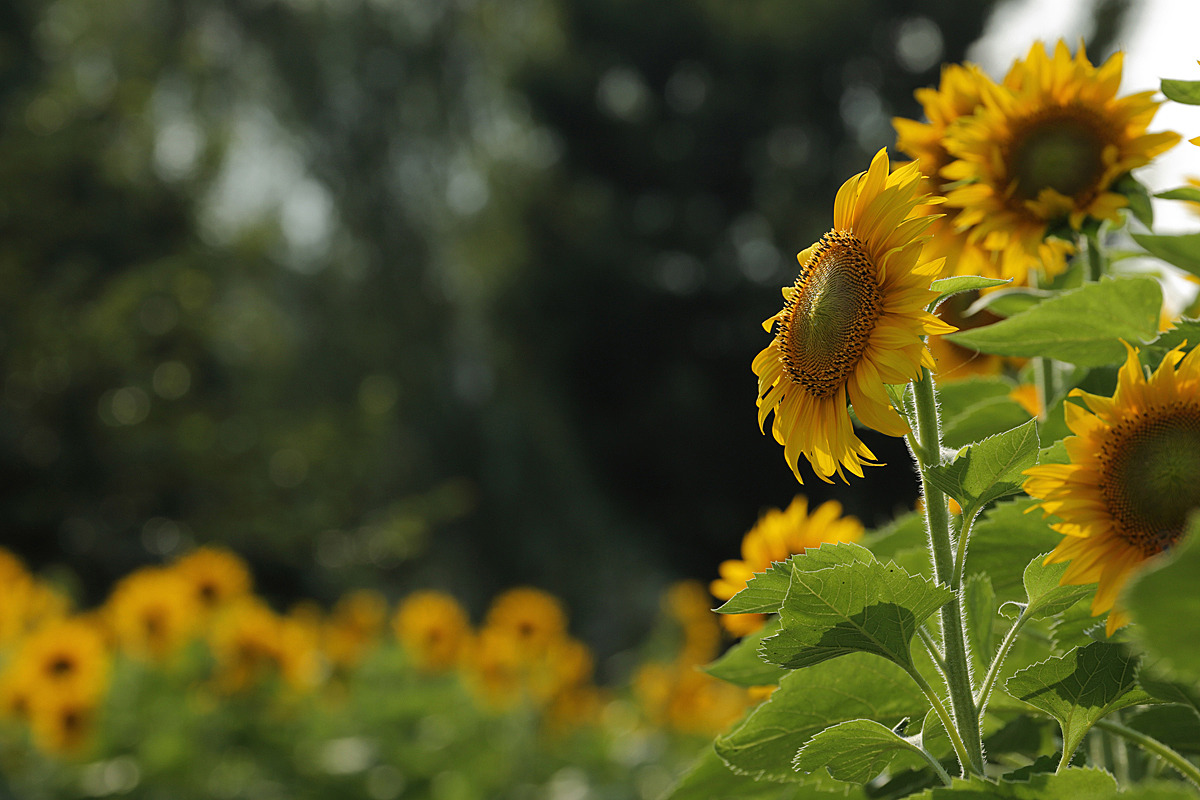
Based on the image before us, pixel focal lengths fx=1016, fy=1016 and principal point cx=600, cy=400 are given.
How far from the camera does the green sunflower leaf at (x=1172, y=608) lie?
315 mm

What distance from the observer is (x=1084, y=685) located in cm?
51

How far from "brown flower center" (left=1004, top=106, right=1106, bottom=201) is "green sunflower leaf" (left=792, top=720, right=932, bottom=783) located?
0.52 metres

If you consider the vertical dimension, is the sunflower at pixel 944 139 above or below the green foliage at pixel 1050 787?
above

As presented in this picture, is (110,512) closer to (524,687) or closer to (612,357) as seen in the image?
(612,357)

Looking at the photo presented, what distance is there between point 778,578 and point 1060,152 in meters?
0.53

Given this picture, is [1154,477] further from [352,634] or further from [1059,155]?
[352,634]

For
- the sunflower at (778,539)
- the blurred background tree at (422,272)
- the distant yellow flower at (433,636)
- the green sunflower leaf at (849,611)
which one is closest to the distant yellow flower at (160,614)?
the distant yellow flower at (433,636)

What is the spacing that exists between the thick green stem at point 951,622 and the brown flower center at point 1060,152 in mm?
384

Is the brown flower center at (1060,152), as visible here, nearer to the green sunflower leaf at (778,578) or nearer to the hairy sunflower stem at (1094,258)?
the hairy sunflower stem at (1094,258)

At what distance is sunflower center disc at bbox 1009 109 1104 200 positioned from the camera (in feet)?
2.77

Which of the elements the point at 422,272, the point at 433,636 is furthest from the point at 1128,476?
the point at 422,272

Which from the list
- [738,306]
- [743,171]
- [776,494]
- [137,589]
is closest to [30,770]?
[137,589]

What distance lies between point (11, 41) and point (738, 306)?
7.53 m

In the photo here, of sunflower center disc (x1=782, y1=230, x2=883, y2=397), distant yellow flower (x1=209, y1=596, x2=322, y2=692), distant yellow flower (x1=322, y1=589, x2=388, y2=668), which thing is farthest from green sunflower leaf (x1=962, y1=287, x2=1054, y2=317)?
distant yellow flower (x1=322, y1=589, x2=388, y2=668)
